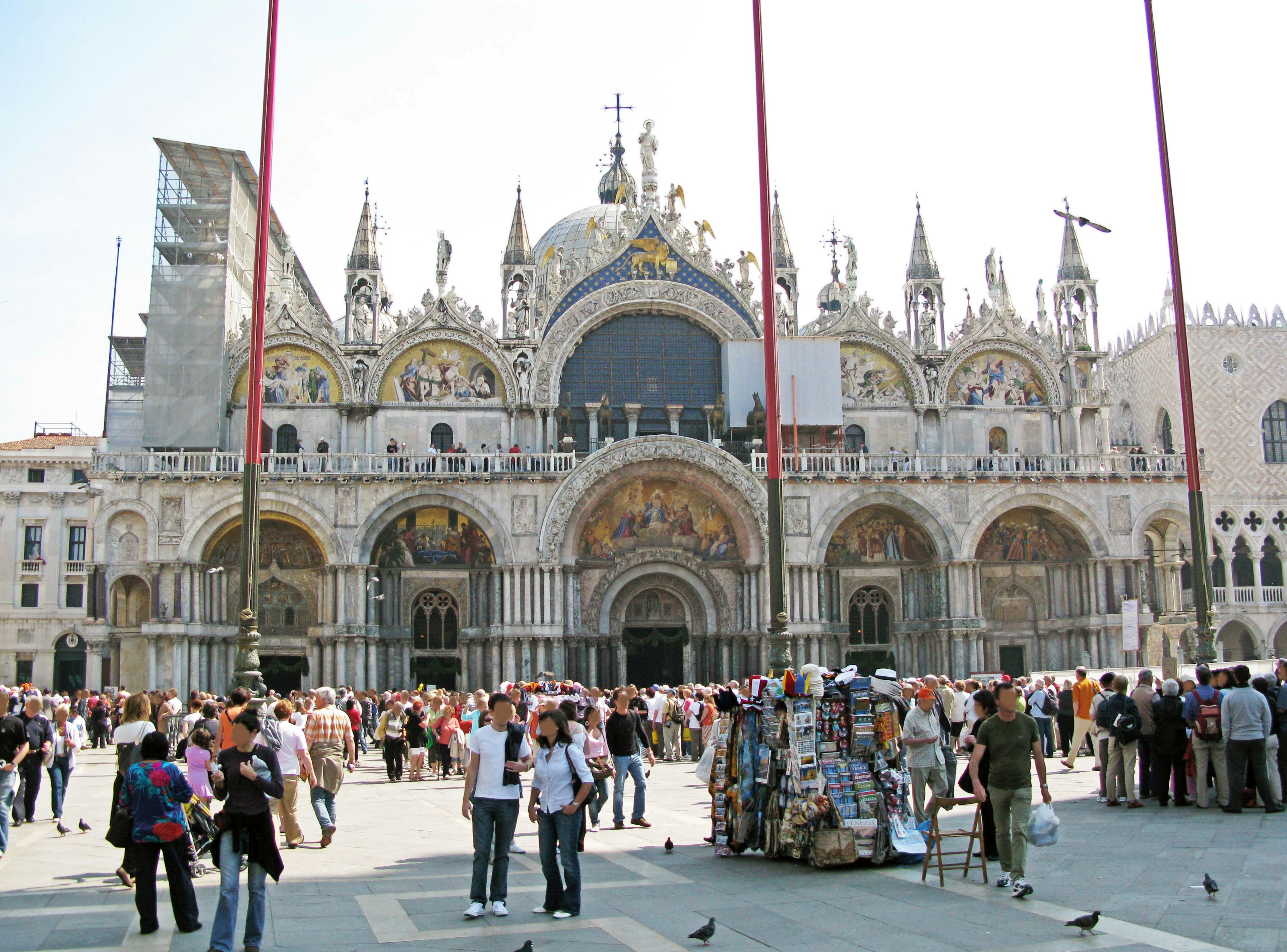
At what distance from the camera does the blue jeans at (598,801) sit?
1602 cm

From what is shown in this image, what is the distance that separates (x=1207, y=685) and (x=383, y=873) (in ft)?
35.2

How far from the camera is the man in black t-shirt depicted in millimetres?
14102

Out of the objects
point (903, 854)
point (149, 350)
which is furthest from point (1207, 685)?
point (149, 350)

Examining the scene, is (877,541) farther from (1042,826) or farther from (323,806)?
(1042,826)

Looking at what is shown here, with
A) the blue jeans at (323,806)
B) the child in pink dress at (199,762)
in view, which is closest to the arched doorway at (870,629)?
the blue jeans at (323,806)

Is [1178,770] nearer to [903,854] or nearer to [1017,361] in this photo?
[903,854]

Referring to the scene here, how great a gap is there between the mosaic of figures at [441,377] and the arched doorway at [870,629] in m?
13.2

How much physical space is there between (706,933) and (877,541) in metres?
31.8

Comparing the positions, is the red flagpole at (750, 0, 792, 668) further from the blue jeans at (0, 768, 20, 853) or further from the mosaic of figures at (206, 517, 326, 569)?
the mosaic of figures at (206, 517, 326, 569)

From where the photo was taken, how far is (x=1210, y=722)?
53.7ft

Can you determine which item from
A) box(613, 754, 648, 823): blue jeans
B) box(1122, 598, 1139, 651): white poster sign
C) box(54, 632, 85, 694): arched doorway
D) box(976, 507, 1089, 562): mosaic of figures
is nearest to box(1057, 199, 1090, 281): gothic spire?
box(976, 507, 1089, 562): mosaic of figures

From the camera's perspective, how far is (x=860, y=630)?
134ft

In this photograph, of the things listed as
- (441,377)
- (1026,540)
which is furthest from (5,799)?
(1026,540)

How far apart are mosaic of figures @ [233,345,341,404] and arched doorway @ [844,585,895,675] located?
1788 cm
